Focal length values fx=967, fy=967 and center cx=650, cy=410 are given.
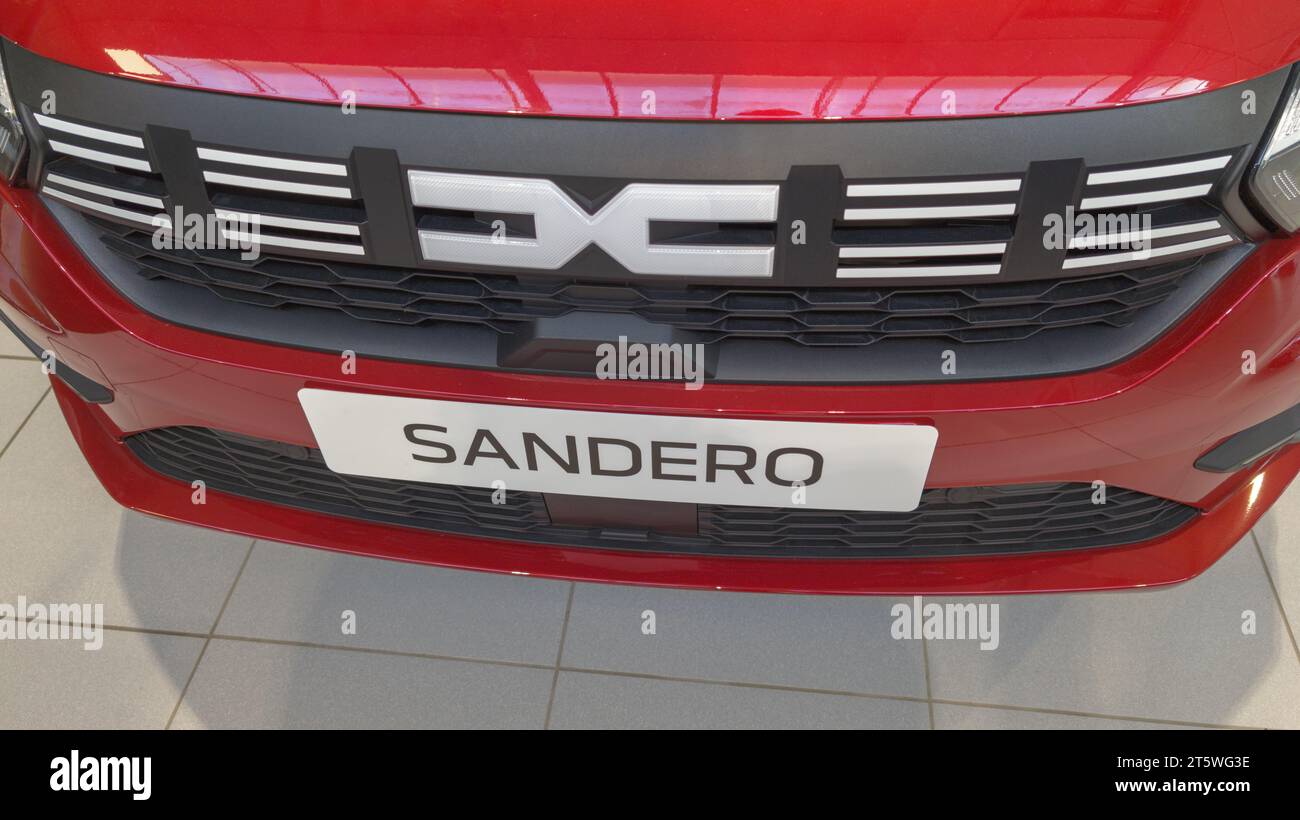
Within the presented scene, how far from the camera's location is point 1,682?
1.37m

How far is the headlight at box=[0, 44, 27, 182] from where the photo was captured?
91 cm

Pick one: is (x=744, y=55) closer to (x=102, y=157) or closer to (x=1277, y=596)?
(x=102, y=157)

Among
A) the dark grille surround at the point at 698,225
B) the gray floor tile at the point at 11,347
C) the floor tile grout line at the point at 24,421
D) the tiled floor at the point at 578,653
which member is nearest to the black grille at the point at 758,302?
the dark grille surround at the point at 698,225

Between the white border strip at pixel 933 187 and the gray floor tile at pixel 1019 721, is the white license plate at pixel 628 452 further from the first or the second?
the gray floor tile at pixel 1019 721

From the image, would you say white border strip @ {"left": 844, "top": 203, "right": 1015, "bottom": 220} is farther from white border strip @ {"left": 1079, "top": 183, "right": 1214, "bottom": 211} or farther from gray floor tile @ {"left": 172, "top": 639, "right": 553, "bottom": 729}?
gray floor tile @ {"left": 172, "top": 639, "right": 553, "bottom": 729}

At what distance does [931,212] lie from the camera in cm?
78

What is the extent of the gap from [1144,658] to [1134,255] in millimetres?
783

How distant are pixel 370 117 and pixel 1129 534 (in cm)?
90

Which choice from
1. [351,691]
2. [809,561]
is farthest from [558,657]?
[809,561]

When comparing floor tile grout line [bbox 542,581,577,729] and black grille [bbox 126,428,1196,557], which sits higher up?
black grille [bbox 126,428,1196,557]

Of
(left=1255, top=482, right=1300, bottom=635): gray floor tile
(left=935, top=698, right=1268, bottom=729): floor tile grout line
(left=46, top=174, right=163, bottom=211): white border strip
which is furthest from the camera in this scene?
(left=1255, top=482, right=1300, bottom=635): gray floor tile

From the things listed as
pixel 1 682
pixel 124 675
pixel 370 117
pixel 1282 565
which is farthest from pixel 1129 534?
pixel 1 682

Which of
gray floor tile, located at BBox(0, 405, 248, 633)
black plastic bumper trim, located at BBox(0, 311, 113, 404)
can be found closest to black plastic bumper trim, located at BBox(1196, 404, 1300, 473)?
black plastic bumper trim, located at BBox(0, 311, 113, 404)
